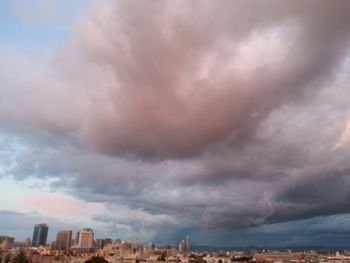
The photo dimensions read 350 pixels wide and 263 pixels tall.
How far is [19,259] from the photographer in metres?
165

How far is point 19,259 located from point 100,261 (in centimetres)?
3704

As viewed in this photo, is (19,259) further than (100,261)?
Yes

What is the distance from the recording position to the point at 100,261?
15100 centimetres
